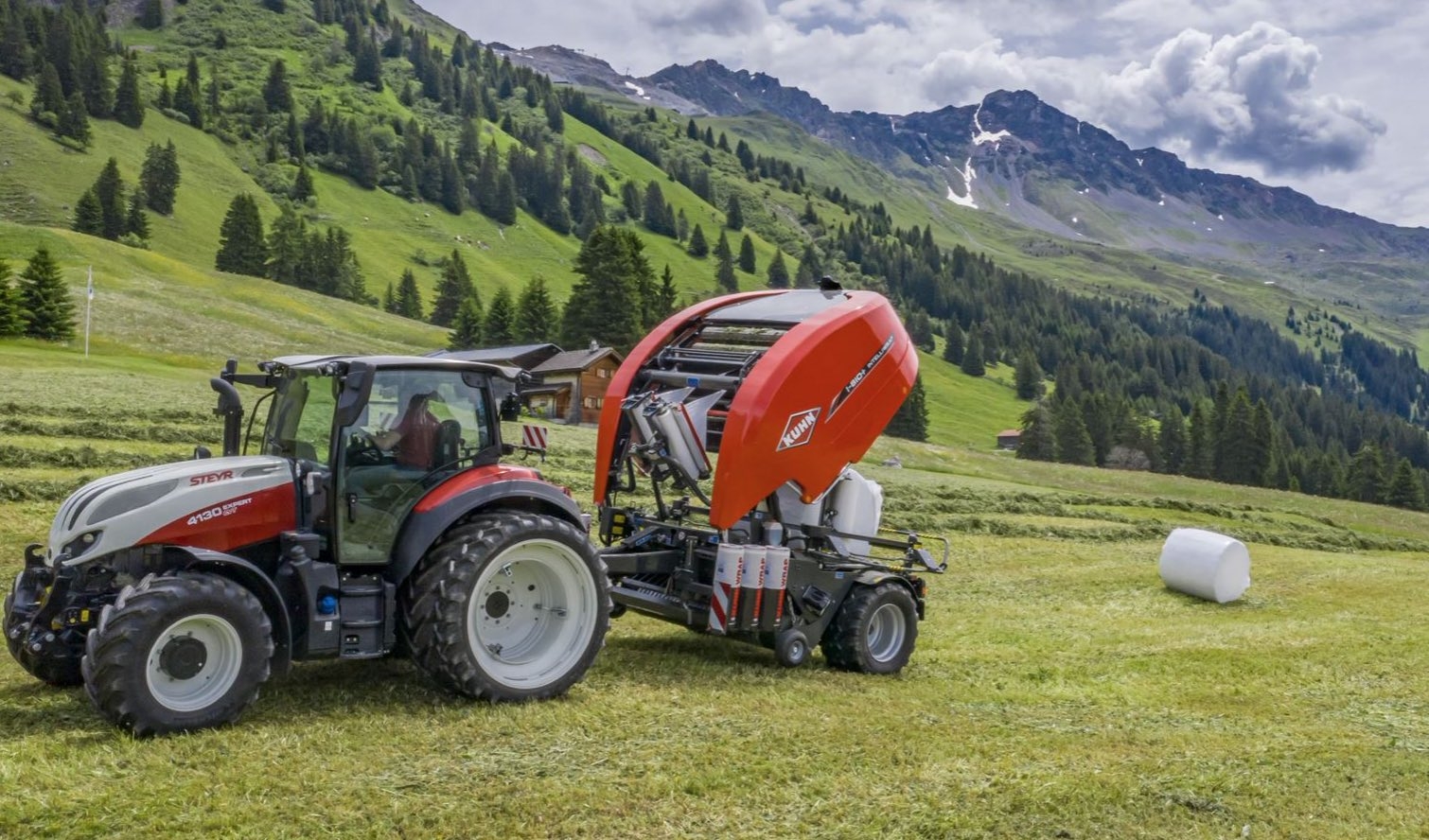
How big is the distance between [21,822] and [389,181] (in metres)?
184

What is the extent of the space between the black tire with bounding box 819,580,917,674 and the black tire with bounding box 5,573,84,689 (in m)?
7.81

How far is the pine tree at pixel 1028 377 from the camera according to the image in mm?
180375

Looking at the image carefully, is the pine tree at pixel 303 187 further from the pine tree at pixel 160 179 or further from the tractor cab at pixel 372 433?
the tractor cab at pixel 372 433

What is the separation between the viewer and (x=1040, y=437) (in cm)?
12175

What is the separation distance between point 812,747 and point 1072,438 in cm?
12219

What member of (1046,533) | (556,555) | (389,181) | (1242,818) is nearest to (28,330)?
(1046,533)

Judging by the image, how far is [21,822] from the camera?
20.5 feet

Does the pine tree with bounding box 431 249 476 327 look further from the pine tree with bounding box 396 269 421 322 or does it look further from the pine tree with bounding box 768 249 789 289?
the pine tree with bounding box 768 249 789 289

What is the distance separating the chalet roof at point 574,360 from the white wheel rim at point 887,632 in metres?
54.1

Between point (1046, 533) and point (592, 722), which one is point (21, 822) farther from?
point (1046, 533)

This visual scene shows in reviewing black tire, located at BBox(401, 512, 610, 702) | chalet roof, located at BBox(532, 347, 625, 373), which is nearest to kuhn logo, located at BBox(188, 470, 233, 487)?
black tire, located at BBox(401, 512, 610, 702)

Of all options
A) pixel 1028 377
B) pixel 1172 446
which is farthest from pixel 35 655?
pixel 1028 377

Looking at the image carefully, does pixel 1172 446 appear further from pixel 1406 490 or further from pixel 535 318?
pixel 535 318

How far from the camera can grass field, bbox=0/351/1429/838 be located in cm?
695
